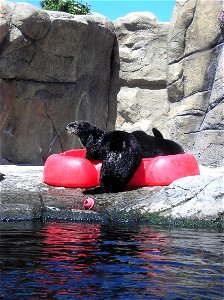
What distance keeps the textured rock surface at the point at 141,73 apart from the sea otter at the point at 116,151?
11.5 feet

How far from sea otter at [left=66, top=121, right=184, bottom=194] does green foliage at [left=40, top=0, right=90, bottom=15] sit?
8.97 metres

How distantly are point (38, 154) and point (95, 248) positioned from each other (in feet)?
25.0

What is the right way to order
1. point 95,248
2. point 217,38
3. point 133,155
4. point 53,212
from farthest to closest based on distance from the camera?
point 217,38 → point 133,155 → point 53,212 → point 95,248

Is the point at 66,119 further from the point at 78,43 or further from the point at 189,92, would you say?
the point at 189,92

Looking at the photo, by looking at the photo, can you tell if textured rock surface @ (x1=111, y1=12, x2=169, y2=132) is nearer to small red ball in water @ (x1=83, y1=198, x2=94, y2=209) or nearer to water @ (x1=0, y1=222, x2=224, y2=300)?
small red ball in water @ (x1=83, y1=198, x2=94, y2=209)

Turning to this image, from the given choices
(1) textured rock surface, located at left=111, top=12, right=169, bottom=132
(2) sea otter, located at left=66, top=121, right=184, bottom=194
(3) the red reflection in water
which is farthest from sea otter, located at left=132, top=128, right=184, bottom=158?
(1) textured rock surface, located at left=111, top=12, right=169, bottom=132

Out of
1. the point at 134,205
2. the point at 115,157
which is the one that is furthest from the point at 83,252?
the point at 115,157

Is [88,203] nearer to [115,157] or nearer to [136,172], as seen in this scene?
[115,157]

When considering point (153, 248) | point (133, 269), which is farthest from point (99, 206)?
point (133, 269)

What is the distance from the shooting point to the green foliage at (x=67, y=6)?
18.9m

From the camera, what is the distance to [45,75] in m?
13.1

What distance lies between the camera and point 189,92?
42.6ft

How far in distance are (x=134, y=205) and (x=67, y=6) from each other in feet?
38.7

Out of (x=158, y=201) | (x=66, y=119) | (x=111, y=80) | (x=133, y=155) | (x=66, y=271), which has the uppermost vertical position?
(x=111, y=80)
